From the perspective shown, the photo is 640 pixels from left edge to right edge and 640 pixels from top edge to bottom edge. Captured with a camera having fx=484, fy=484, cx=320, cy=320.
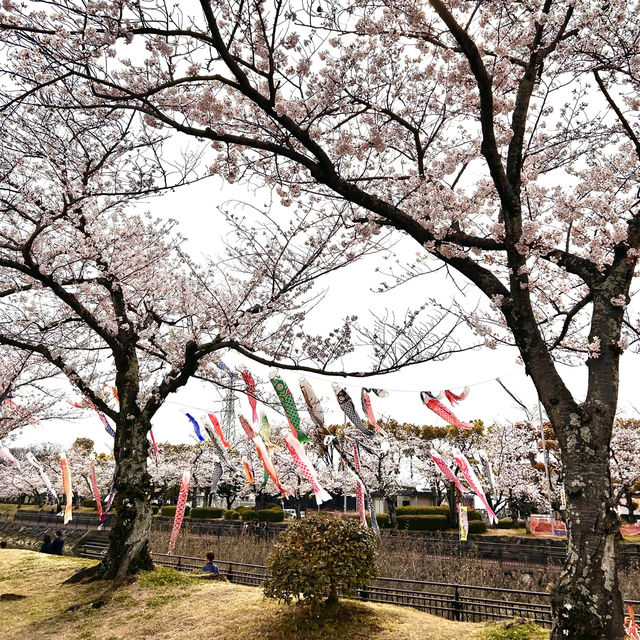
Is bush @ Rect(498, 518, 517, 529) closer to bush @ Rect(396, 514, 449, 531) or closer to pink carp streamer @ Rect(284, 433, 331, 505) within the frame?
bush @ Rect(396, 514, 449, 531)

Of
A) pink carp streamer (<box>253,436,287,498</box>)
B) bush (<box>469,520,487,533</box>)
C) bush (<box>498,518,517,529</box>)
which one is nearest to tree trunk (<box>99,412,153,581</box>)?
pink carp streamer (<box>253,436,287,498</box>)

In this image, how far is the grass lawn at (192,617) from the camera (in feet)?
20.0

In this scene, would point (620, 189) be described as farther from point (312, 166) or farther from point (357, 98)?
point (312, 166)

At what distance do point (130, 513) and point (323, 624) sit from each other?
454 centimetres

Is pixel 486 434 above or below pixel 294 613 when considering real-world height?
above

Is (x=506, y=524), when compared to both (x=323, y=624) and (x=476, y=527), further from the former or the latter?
(x=323, y=624)

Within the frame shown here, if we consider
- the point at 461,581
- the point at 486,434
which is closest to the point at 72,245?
the point at 461,581

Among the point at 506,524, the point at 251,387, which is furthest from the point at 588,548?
the point at 506,524

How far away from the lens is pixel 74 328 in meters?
11.6

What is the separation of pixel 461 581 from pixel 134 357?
28.4 ft

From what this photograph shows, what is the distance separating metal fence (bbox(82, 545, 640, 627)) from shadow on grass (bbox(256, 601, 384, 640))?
71 cm

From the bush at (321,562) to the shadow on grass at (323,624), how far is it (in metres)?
0.20

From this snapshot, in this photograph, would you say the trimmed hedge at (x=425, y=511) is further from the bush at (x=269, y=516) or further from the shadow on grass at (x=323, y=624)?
the shadow on grass at (x=323, y=624)

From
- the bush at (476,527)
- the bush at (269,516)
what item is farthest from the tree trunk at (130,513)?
the bush at (269,516)
